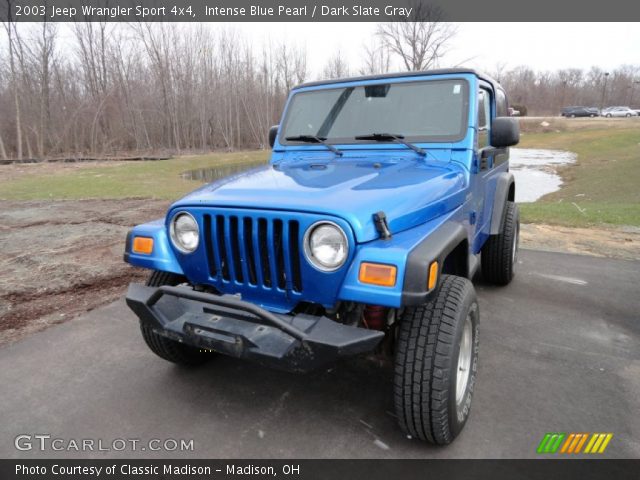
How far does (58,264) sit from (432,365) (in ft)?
16.5

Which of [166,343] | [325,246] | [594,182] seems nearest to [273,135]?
[166,343]

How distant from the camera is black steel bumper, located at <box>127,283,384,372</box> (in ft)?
6.44

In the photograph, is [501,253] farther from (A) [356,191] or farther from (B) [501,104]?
(A) [356,191]

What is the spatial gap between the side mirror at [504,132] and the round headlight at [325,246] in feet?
6.05

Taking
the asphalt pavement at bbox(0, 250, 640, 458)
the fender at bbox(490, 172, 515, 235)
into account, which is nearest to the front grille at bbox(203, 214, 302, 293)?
the asphalt pavement at bbox(0, 250, 640, 458)

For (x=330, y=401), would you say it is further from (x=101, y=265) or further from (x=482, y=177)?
(x=101, y=265)

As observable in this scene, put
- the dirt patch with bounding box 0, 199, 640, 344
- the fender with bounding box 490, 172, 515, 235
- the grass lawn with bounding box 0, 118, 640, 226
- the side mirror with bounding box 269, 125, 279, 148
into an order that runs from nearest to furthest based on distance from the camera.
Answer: the side mirror with bounding box 269, 125, 279, 148, the fender with bounding box 490, 172, 515, 235, the dirt patch with bounding box 0, 199, 640, 344, the grass lawn with bounding box 0, 118, 640, 226

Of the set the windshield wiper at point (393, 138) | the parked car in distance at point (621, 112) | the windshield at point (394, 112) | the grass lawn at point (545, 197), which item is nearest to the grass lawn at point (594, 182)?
the grass lawn at point (545, 197)

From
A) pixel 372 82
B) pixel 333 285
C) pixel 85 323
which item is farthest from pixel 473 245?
pixel 85 323

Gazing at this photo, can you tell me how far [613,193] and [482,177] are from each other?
12766 millimetres

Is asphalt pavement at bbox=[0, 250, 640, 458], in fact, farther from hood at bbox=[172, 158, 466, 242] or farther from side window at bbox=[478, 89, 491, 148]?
side window at bbox=[478, 89, 491, 148]

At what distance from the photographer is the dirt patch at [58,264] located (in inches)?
161

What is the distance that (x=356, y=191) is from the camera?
2.33 metres

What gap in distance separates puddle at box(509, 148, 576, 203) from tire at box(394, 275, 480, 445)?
41.3ft
